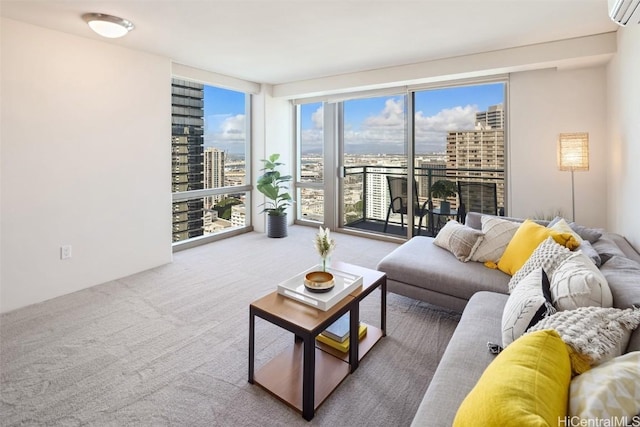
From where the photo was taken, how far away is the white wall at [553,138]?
3.46m

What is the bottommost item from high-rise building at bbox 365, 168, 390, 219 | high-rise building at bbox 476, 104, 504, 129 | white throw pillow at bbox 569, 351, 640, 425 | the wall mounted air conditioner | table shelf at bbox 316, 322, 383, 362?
table shelf at bbox 316, 322, 383, 362

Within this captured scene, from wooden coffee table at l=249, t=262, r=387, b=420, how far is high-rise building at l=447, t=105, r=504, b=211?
9.16 ft

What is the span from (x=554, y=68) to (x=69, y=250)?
17.2 feet

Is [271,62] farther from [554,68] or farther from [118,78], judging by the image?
[554,68]

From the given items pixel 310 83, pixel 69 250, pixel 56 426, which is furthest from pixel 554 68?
pixel 69 250

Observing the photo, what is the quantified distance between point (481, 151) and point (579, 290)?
125 inches

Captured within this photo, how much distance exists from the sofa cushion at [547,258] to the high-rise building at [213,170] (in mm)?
4039

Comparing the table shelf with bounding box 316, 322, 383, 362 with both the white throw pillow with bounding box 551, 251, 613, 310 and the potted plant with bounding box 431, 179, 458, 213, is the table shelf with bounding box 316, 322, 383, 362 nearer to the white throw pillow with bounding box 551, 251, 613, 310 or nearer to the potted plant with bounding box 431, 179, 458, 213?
the white throw pillow with bounding box 551, 251, 613, 310

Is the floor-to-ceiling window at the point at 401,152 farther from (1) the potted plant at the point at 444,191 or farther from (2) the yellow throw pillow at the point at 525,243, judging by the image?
(2) the yellow throw pillow at the point at 525,243

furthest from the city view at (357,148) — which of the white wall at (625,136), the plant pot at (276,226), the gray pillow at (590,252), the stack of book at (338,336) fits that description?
Answer: the stack of book at (338,336)

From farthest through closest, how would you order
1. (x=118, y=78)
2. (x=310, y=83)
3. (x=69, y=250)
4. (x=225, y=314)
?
(x=310, y=83)
(x=118, y=78)
(x=69, y=250)
(x=225, y=314)

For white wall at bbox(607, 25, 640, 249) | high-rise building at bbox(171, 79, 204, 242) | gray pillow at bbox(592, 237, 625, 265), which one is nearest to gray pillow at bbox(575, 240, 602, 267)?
gray pillow at bbox(592, 237, 625, 265)

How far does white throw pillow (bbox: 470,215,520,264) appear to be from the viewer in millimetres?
2652

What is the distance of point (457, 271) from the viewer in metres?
2.56
